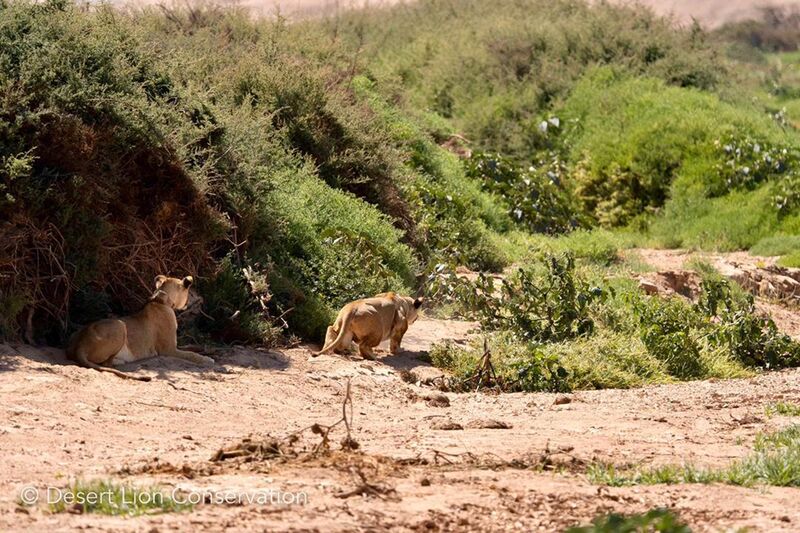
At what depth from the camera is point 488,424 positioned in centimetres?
896

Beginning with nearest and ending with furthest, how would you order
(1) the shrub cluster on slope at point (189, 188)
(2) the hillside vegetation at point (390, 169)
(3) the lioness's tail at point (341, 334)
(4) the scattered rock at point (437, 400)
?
(4) the scattered rock at point (437, 400) < (1) the shrub cluster on slope at point (189, 188) < (2) the hillside vegetation at point (390, 169) < (3) the lioness's tail at point (341, 334)

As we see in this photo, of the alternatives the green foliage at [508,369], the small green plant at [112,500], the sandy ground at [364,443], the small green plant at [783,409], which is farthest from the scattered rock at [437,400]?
the small green plant at [112,500]

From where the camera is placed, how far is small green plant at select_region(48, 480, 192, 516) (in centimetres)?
604

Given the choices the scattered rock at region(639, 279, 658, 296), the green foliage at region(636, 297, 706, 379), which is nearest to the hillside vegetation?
the green foliage at region(636, 297, 706, 379)

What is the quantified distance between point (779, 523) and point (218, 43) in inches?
524

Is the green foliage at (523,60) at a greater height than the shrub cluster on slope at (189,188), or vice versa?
the green foliage at (523,60)

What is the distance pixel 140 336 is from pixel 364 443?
301cm

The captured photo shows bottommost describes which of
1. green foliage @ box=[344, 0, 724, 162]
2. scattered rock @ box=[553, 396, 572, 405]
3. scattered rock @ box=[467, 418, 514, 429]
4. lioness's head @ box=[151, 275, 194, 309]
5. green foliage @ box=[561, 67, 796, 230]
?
scattered rock @ box=[553, 396, 572, 405]

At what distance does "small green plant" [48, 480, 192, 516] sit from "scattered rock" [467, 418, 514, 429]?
3054mm

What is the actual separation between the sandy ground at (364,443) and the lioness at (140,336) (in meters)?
0.18

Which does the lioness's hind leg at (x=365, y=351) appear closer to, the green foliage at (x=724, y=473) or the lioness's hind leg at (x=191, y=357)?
the lioness's hind leg at (x=191, y=357)

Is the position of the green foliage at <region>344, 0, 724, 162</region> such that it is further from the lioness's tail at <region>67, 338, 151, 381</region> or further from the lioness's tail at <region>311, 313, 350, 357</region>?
the lioness's tail at <region>67, 338, 151, 381</region>

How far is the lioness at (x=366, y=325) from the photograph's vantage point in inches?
461

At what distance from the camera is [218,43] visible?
18.2m
